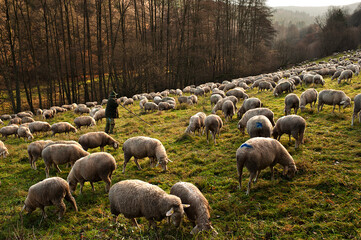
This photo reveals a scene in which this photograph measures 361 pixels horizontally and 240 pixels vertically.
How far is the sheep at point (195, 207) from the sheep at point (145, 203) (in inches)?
11.4

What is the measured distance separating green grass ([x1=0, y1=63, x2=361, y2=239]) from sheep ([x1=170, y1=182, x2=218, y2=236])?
0.80 feet

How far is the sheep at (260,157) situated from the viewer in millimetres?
5785

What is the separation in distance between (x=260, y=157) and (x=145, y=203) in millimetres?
3164

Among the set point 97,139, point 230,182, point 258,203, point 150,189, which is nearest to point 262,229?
point 258,203

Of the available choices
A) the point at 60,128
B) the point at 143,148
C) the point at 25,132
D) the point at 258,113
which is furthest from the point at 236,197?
the point at 25,132

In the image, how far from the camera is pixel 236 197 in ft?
19.3

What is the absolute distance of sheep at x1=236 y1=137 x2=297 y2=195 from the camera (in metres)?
5.79

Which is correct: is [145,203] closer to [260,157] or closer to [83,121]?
[260,157]

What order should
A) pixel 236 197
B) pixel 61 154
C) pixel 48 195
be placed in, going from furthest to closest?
1. pixel 61 154
2. pixel 236 197
3. pixel 48 195

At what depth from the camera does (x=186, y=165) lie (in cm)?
833

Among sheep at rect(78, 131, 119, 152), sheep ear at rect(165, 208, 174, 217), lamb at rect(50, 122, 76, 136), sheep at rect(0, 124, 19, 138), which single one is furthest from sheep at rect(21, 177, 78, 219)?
sheep at rect(0, 124, 19, 138)

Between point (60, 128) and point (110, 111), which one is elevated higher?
point (110, 111)

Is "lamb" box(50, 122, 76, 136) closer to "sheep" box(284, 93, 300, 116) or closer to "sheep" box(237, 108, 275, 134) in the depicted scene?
"sheep" box(237, 108, 275, 134)

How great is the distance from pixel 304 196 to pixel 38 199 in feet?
22.4
